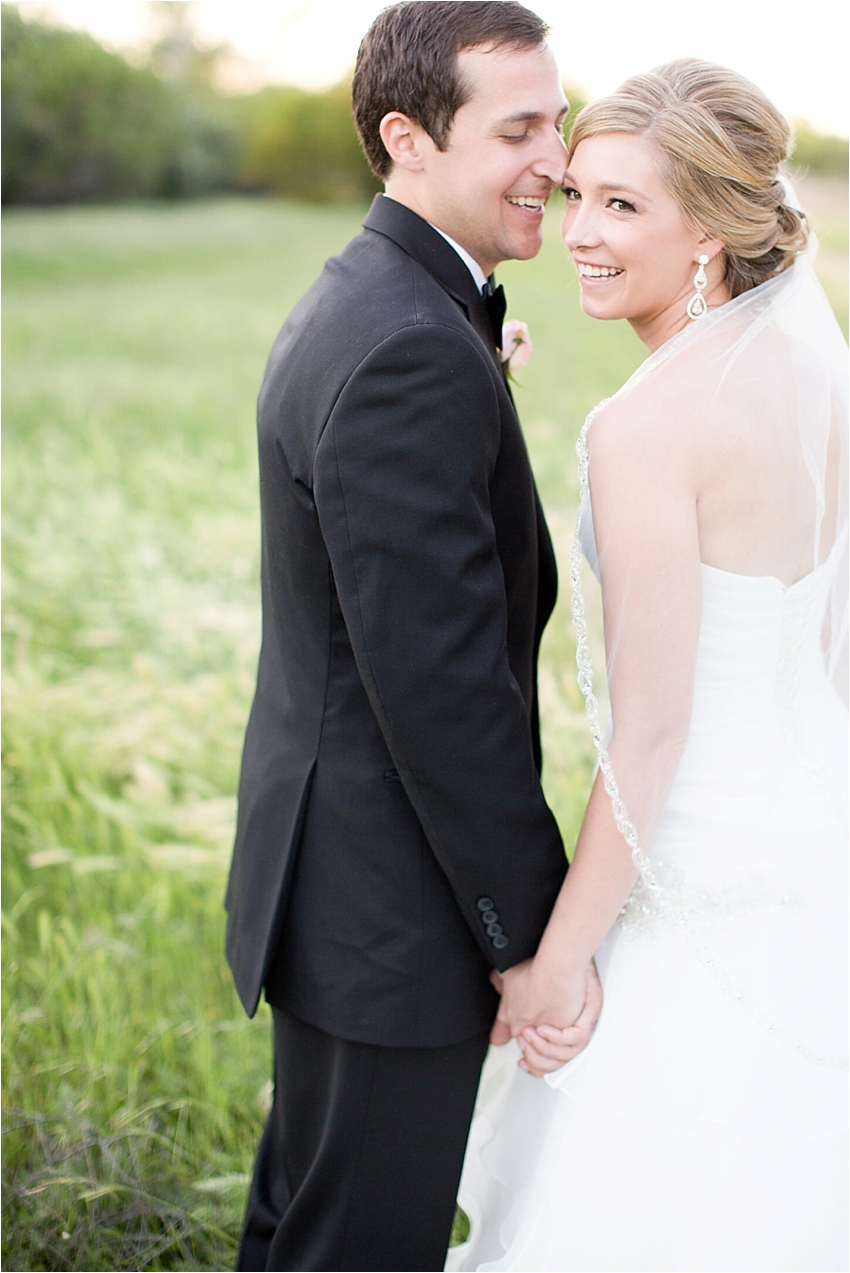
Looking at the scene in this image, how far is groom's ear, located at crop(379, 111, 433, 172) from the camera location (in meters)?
1.74

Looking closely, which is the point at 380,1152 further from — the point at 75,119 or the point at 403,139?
the point at 75,119

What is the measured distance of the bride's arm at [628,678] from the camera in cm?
158

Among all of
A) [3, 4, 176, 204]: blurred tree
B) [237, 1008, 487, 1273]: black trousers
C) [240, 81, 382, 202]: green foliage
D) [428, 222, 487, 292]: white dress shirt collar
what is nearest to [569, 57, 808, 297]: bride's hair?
[428, 222, 487, 292]: white dress shirt collar

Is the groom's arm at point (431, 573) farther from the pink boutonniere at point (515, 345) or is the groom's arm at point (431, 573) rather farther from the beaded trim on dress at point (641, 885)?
the pink boutonniere at point (515, 345)

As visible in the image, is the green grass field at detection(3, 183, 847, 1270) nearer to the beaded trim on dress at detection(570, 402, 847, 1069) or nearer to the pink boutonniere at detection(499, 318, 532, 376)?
the pink boutonniere at detection(499, 318, 532, 376)

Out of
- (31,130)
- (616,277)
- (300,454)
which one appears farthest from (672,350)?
(31,130)

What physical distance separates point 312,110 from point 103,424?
12.3 meters

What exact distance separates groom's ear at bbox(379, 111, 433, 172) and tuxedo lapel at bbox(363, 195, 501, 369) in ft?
0.25

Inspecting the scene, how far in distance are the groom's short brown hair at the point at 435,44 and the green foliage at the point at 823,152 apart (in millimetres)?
7753

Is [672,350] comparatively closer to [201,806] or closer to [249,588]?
[201,806]

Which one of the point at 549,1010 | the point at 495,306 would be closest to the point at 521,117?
the point at 495,306

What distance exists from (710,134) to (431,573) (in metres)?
0.81

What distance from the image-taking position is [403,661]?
1.56 metres

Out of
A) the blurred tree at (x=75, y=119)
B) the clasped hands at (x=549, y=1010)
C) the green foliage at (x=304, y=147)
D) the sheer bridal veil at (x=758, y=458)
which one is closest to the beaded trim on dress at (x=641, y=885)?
the sheer bridal veil at (x=758, y=458)
